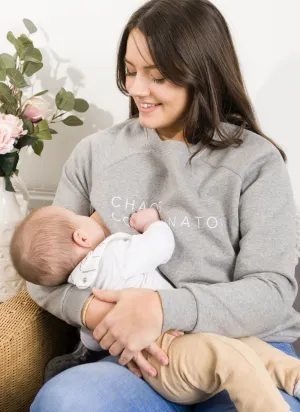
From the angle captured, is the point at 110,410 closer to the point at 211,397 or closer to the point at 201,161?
the point at 211,397

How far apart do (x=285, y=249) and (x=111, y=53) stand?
1041 millimetres

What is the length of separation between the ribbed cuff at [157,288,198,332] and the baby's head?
0.77 ft

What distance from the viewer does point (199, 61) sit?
4.75 feet

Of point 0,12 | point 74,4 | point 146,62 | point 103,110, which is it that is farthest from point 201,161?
point 0,12

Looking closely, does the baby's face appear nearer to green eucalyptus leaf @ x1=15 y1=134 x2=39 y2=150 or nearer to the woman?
the woman

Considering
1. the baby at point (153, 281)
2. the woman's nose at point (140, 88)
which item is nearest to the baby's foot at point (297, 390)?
the baby at point (153, 281)

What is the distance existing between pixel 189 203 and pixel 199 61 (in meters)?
0.36

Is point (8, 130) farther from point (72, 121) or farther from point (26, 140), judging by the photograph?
point (72, 121)

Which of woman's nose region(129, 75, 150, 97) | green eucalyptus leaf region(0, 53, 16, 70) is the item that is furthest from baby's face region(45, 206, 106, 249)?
green eucalyptus leaf region(0, 53, 16, 70)

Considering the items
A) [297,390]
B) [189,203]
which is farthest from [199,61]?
[297,390]

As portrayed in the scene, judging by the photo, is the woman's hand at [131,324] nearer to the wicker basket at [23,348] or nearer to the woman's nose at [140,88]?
the wicker basket at [23,348]

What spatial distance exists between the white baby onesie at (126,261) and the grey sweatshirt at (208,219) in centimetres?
7

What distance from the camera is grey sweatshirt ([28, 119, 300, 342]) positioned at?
53.4 inches

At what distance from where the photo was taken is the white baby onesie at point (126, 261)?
1.36 metres
